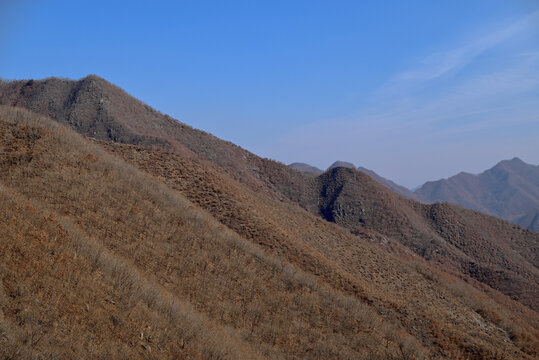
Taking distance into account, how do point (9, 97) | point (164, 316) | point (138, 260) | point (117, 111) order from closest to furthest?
point (164, 316) → point (138, 260) → point (117, 111) → point (9, 97)

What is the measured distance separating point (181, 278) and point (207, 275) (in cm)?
109

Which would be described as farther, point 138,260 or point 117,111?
point 117,111

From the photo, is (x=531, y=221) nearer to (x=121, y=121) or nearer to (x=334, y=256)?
(x=334, y=256)

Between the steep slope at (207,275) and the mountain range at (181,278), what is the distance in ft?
0.19

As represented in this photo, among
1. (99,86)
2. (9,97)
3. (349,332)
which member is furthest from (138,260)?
(9,97)

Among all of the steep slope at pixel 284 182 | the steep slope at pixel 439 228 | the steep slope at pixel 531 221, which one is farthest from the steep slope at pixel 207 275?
the steep slope at pixel 531 221

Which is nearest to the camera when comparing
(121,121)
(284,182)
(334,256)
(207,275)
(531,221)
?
(207,275)

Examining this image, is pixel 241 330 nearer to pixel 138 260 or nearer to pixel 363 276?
pixel 138 260

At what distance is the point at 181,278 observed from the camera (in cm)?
1211

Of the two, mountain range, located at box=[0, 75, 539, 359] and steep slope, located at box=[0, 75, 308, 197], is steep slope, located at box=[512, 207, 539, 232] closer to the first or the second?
steep slope, located at box=[0, 75, 308, 197]

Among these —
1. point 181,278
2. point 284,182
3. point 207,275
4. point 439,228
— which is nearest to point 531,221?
point 439,228

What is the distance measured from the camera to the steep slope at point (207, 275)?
958cm

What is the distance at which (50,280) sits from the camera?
734 centimetres

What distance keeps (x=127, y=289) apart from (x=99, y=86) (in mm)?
60412
